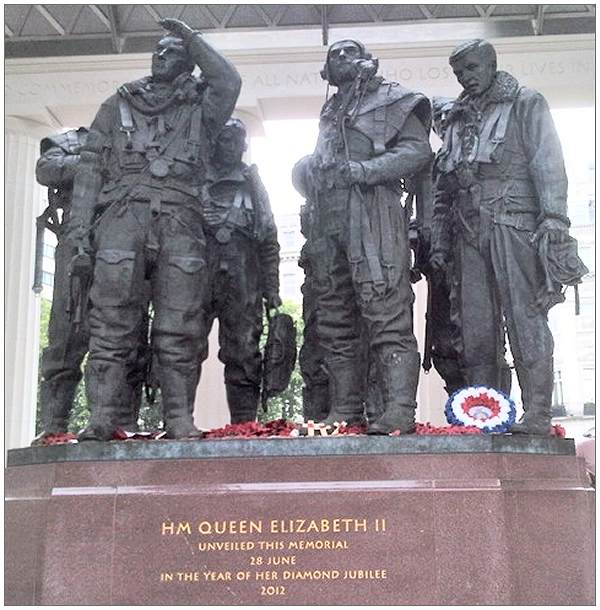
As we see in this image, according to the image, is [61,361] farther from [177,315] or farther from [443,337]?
[443,337]

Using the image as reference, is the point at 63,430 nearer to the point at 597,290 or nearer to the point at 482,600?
the point at 482,600

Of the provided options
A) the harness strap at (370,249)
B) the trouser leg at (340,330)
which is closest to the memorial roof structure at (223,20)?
the trouser leg at (340,330)

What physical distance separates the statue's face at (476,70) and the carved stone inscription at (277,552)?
3576mm

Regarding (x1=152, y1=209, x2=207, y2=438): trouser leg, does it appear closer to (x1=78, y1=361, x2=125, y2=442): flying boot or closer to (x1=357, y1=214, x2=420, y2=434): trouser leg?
(x1=78, y1=361, x2=125, y2=442): flying boot

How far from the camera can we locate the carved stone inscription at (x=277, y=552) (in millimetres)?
5438

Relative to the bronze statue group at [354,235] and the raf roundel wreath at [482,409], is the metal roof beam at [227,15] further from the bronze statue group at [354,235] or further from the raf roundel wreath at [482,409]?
the raf roundel wreath at [482,409]

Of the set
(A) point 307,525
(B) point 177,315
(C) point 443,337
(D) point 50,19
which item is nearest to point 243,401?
(C) point 443,337

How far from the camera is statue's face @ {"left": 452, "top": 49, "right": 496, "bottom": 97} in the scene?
23.8 ft

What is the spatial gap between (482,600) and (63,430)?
4.01 metres

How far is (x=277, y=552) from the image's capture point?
5.51m

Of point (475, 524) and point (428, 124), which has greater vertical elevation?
point (428, 124)

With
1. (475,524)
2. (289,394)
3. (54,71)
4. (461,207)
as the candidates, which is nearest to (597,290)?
(461,207)

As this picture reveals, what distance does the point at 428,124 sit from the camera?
7391 mm

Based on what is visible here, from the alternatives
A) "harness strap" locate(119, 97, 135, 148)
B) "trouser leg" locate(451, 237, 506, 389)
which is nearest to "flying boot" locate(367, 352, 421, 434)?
"trouser leg" locate(451, 237, 506, 389)
